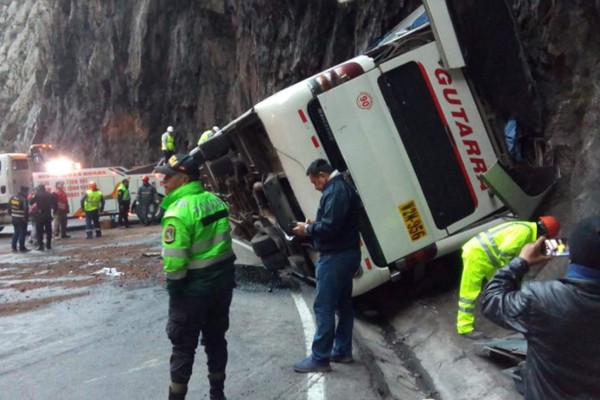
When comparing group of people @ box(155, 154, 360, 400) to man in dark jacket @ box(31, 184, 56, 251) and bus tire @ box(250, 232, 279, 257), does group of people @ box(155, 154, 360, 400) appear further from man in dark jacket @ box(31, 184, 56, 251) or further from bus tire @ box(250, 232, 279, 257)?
man in dark jacket @ box(31, 184, 56, 251)

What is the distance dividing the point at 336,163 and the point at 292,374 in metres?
2.11

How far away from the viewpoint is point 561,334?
2064 millimetres

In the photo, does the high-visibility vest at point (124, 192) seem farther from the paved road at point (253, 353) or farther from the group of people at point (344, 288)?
the group of people at point (344, 288)

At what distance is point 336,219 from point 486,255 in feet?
4.76

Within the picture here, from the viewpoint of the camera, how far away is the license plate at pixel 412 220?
5781mm

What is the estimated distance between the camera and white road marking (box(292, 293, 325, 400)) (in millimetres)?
4152

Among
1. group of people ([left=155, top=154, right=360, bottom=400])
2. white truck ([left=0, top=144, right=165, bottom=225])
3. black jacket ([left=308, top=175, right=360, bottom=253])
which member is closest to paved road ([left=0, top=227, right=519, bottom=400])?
group of people ([left=155, top=154, right=360, bottom=400])

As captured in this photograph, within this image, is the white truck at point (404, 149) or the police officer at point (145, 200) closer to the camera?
the white truck at point (404, 149)

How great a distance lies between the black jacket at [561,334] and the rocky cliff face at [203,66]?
362cm

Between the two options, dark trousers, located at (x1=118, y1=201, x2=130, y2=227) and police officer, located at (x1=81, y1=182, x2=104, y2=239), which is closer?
police officer, located at (x1=81, y1=182, x2=104, y2=239)

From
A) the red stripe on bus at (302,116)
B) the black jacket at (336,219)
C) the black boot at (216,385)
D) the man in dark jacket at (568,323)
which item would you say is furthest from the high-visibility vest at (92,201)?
the man in dark jacket at (568,323)

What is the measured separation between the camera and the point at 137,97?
102ft

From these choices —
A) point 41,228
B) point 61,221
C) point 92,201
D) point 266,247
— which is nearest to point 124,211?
point 61,221

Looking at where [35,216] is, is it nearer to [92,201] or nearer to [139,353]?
[92,201]
